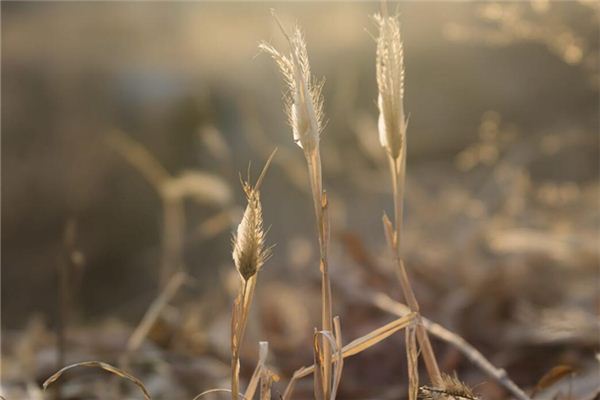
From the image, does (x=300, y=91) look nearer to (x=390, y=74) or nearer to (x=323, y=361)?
(x=390, y=74)

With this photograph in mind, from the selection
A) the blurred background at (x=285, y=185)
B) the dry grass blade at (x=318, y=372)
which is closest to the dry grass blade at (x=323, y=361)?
the dry grass blade at (x=318, y=372)

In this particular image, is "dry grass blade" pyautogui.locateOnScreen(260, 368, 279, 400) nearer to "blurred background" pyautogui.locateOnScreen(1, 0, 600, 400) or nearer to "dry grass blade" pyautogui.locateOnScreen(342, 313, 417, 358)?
"dry grass blade" pyautogui.locateOnScreen(342, 313, 417, 358)

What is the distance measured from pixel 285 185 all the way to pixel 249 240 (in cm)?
264

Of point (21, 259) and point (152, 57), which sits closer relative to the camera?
point (21, 259)

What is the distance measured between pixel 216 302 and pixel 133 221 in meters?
0.98

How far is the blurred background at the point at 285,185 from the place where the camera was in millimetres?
1382

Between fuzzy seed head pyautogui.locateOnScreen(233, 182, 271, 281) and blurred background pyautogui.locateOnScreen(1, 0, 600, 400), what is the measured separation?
1.29ft

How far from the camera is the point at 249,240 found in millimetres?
606

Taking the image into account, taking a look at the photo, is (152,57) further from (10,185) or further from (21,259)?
(21,259)

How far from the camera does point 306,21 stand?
128 inches

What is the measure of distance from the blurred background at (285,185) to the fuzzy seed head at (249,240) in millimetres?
393

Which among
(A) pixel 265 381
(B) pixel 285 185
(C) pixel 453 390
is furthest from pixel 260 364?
(B) pixel 285 185

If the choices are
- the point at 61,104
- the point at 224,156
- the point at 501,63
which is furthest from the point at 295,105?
the point at 501,63

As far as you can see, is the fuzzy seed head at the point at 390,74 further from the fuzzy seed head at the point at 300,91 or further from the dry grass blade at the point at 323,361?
the dry grass blade at the point at 323,361
